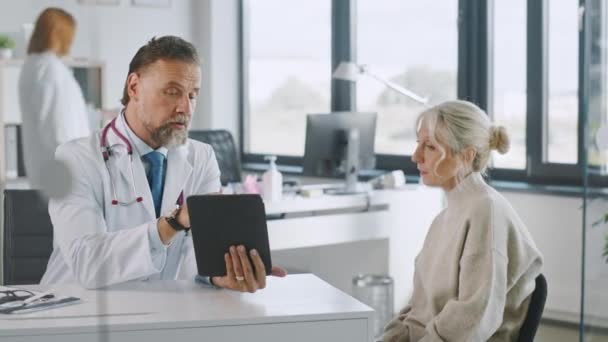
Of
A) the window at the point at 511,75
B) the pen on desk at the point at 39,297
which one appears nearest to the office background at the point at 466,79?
the window at the point at 511,75

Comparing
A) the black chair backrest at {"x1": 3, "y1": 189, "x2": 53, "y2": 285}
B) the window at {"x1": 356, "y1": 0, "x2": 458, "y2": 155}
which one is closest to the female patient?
the black chair backrest at {"x1": 3, "y1": 189, "x2": 53, "y2": 285}

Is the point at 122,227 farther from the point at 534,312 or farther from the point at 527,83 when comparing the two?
the point at 527,83

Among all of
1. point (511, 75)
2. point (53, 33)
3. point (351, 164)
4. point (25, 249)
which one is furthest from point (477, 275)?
point (511, 75)

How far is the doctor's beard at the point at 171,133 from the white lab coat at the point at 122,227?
0.06 metres

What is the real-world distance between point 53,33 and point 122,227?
1.44 m

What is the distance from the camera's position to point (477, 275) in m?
1.85

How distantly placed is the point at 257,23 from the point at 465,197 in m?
4.36

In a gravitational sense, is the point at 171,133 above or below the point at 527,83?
below

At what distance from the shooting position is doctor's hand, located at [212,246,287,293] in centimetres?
165

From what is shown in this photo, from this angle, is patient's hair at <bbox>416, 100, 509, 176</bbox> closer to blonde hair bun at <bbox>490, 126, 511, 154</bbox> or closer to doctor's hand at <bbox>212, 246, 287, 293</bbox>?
blonde hair bun at <bbox>490, 126, 511, 154</bbox>

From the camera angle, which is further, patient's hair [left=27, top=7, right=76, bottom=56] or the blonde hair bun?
the blonde hair bun

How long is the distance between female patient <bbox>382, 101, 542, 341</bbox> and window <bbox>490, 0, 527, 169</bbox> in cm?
258

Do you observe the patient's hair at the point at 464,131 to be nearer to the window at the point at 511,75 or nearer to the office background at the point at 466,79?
the office background at the point at 466,79

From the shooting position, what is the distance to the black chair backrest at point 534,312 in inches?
71.1
